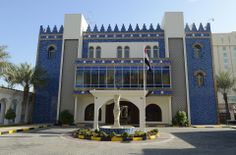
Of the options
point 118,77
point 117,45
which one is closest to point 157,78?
point 118,77

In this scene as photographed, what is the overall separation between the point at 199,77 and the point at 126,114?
36.2ft

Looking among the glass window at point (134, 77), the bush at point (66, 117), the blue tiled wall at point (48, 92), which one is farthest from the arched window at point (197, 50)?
the blue tiled wall at point (48, 92)

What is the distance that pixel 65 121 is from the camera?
23.8 meters

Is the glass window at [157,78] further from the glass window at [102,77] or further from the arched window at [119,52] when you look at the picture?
the glass window at [102,77]

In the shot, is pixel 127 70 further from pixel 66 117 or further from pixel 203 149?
pixel 203 149

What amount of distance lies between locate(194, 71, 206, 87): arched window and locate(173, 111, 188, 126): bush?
482cm

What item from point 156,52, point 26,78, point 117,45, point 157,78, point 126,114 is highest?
point 117,45

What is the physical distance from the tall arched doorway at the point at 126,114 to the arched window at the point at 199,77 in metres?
8.90

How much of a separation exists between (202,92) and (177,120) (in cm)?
530

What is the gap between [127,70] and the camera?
24.7 m

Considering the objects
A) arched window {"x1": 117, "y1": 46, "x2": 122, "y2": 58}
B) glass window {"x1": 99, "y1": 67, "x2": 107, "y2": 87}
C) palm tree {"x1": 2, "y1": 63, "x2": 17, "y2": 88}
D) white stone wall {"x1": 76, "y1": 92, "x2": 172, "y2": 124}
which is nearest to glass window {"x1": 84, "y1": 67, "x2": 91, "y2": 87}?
glass window {"x1": 99, "y1": 67, "x2": 107, "y2": 87}

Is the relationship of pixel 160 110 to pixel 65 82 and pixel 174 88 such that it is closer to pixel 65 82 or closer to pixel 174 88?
pixel 174 88

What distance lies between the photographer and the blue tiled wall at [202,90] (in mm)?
24356

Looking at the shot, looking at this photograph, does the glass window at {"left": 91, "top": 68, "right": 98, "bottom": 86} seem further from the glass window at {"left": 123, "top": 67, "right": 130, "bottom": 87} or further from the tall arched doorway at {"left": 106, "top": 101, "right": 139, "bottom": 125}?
the tall arched doorway at {"left": 106, "top": 101, "right": 139, "bottom": 125}
